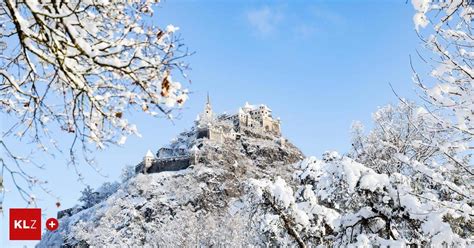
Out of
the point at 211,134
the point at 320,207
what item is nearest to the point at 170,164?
the point at 211,134

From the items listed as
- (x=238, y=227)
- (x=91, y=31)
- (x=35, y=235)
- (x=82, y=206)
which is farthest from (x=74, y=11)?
(x=82, y=206)

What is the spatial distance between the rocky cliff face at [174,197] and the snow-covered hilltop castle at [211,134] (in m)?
2.17

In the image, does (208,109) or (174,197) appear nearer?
(174,197)

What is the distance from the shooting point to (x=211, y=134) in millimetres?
89750

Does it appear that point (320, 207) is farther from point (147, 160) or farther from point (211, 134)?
point (211, 134)

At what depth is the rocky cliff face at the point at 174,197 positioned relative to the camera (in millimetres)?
64625

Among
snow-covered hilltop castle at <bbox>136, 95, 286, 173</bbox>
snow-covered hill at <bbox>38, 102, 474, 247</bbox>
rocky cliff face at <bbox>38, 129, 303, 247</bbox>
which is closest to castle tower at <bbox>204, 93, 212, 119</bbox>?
snow-covered hilltop castle at <bbox>136, 95, 286, 173</bbox>

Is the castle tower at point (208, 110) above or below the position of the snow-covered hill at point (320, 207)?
above

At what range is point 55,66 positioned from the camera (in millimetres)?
3816

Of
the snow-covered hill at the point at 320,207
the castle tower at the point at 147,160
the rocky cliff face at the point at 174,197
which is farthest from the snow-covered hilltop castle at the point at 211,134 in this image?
the snow-covered hill at the point at 320,207

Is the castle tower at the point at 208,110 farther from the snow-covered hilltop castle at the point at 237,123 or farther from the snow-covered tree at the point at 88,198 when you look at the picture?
the snow-covered tree at the point at 88,198

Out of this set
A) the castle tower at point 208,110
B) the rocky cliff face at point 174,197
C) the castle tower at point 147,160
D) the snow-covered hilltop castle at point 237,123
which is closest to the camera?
the rocky cliff face at point 174,197

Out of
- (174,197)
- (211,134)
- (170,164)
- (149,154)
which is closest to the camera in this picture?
(174,197)

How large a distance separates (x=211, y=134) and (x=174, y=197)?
60.3ft
